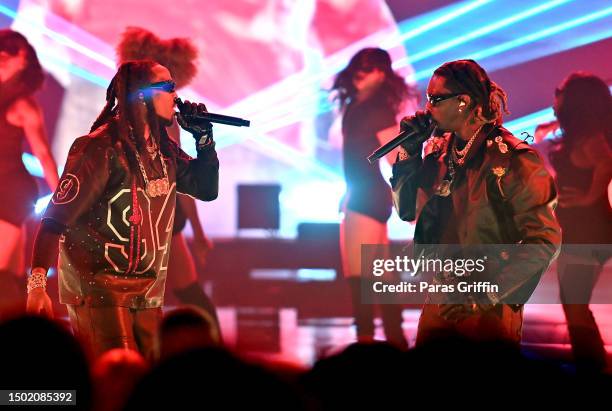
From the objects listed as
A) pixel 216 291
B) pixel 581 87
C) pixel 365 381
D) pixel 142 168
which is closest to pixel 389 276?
pixel 216 291

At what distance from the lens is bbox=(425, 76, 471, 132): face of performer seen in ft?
13.2

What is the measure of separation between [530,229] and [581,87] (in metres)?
3.18

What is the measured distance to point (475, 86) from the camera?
4.05 metres

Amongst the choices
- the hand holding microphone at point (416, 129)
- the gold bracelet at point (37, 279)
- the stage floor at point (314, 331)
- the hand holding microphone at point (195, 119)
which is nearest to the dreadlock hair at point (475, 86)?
the hand holding microphone at point (416, 129)

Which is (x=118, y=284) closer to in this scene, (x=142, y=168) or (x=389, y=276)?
(x=142, y=168)

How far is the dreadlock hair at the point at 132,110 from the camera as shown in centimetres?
413

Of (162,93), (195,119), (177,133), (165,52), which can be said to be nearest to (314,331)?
(177,133)

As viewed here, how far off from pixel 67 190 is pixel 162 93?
682 mm

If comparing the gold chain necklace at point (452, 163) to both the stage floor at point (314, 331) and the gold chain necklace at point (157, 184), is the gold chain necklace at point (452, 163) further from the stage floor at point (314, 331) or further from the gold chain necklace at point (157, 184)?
the stage floor at point (314, 331)

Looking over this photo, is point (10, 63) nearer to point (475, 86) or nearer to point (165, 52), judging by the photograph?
point (165, 52)

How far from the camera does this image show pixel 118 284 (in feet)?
12.9

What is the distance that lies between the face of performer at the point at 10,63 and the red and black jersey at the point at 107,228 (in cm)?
309

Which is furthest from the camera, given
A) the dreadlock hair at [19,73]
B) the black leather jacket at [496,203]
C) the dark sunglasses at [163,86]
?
the dreadlock hair at [19,73]

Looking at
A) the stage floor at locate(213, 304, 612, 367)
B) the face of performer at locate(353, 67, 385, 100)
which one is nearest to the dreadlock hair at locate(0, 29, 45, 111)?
the stage floor at locate(213, 304, 612, 367)
